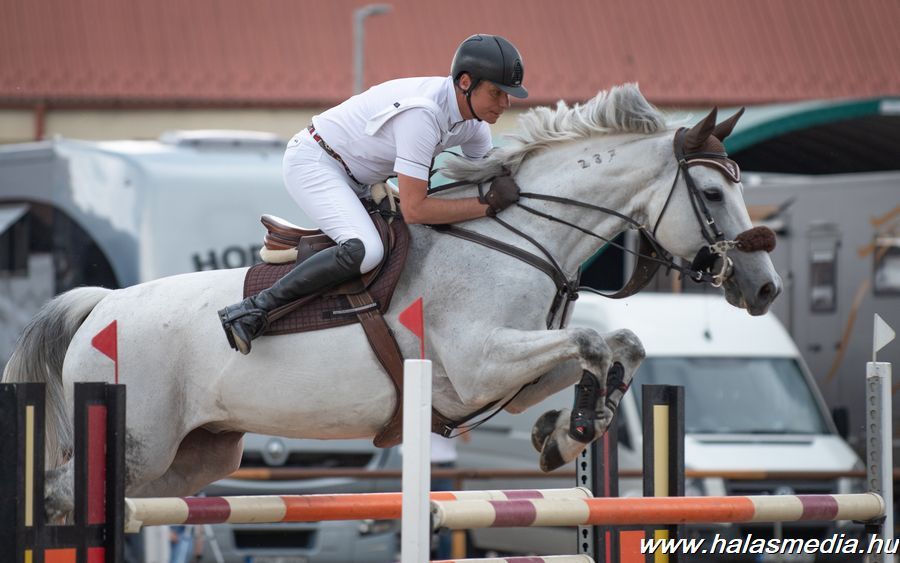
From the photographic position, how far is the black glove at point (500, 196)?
5066 mm

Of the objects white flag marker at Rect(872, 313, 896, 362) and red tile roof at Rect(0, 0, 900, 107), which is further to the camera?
red tile roof at Rect(0, 0, 900, 107)

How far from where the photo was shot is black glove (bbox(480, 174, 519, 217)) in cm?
507

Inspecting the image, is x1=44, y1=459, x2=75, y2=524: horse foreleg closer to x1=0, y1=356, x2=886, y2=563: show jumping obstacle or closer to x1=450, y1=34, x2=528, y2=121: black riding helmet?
x1=0, y1=356, x2=886, y2=563: show jumping obstacle

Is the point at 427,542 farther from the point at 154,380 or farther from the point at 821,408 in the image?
the point at 821,408

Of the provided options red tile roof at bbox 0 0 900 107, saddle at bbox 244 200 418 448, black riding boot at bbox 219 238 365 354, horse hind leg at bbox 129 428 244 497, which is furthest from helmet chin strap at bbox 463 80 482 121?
red tile roof at bbox 0 0 900 107

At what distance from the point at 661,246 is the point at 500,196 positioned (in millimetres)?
641

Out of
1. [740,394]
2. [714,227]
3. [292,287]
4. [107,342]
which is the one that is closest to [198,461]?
[107,342]

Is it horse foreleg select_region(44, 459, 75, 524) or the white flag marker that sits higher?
the white flag marker

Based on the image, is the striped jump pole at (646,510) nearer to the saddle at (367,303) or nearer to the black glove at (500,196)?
the saddle at (367,303)

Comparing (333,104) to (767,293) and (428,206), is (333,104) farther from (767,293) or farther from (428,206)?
(767,293)

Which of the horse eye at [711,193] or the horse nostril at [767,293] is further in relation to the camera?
the horse eye at [711,193]

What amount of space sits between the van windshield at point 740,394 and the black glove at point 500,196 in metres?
5.22

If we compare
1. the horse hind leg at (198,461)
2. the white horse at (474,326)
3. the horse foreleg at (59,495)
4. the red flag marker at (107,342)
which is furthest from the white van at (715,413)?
the red flag marker at (107,342)

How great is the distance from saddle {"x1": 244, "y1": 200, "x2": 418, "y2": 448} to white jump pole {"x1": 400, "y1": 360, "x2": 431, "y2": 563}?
953 mm
